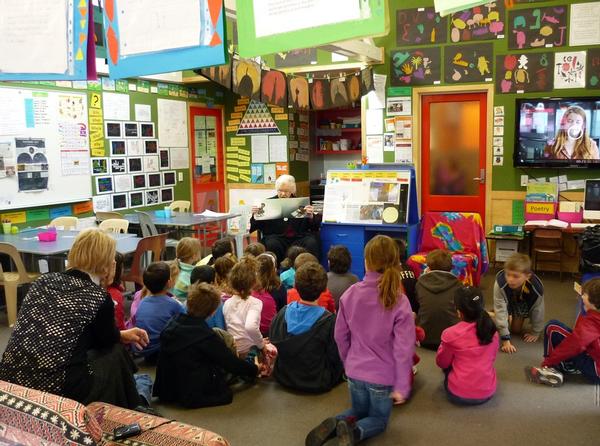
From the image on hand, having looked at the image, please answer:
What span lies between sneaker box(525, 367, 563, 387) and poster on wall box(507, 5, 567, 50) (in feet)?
14.6

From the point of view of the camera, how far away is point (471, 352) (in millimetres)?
3420

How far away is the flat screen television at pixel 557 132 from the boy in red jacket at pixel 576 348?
3.55 meters

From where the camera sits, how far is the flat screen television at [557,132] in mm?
6688

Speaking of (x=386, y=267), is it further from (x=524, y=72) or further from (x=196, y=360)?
(x=524, y=72)

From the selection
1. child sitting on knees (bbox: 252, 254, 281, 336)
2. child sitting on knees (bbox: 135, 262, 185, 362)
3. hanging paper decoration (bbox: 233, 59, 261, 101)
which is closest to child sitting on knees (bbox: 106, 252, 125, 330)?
child sitting on knees (bbox: 135, 262, 185, 362)

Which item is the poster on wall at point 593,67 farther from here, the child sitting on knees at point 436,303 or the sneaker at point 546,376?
the sneaker at point 546,376

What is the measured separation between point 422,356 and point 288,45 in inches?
115

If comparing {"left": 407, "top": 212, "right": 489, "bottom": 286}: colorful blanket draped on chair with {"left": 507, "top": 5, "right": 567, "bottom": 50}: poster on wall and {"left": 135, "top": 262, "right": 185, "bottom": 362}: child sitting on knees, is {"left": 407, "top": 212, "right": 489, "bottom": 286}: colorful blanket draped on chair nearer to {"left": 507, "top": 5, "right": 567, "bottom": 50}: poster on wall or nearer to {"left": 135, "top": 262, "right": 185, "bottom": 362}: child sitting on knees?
{"left": 507, "top": 5, "right": 567, "bottom": 50}: poster on wall

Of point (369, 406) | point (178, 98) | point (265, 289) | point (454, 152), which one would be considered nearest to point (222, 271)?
point (265, 289)

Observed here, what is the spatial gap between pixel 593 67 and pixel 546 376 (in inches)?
172

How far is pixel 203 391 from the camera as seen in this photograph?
11.2 ft

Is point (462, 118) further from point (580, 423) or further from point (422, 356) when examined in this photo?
point (580, 423)

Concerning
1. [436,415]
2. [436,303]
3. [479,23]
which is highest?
[479,23]

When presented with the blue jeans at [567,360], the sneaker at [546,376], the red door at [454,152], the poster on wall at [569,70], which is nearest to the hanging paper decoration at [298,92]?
the red door at [454,152]
